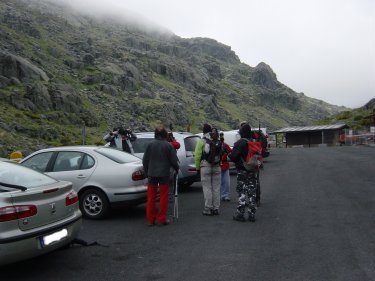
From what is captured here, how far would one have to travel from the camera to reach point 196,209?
959 cm

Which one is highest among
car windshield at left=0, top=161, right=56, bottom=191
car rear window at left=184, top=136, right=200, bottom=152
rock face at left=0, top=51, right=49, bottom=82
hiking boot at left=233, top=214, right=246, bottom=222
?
rock face at left=0, top=51, right=49, bottom=82

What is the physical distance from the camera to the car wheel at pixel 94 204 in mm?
8375

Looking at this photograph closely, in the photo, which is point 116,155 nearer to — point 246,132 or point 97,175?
point 97,175

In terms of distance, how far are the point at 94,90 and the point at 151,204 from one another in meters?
67.0

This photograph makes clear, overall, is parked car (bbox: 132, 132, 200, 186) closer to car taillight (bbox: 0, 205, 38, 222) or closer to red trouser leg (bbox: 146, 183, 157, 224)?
red trouser leg (bbox: 146, 183, 157, 224)

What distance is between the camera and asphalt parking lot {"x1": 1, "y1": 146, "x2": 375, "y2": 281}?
5.12 meters

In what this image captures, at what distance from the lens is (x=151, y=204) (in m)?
7.88

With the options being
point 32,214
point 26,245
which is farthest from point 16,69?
point 26,245

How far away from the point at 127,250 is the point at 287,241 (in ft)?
8.34

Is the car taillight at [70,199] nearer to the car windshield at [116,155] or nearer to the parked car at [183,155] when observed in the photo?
the car windshield at [116,155]

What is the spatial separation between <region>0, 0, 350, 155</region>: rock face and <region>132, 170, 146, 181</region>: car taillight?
1.17 metres

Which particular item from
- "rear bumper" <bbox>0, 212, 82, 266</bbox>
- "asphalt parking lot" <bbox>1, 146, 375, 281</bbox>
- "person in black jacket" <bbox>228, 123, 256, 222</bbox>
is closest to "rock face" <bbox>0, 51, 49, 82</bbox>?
"asphalt parking lot" <bbox>1, 146, 375, 281</bbox>

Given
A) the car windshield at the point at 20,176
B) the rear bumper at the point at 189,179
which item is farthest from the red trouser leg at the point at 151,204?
the rear bumper at the point at 189,179

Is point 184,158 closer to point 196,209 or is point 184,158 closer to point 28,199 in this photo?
point 196,209
